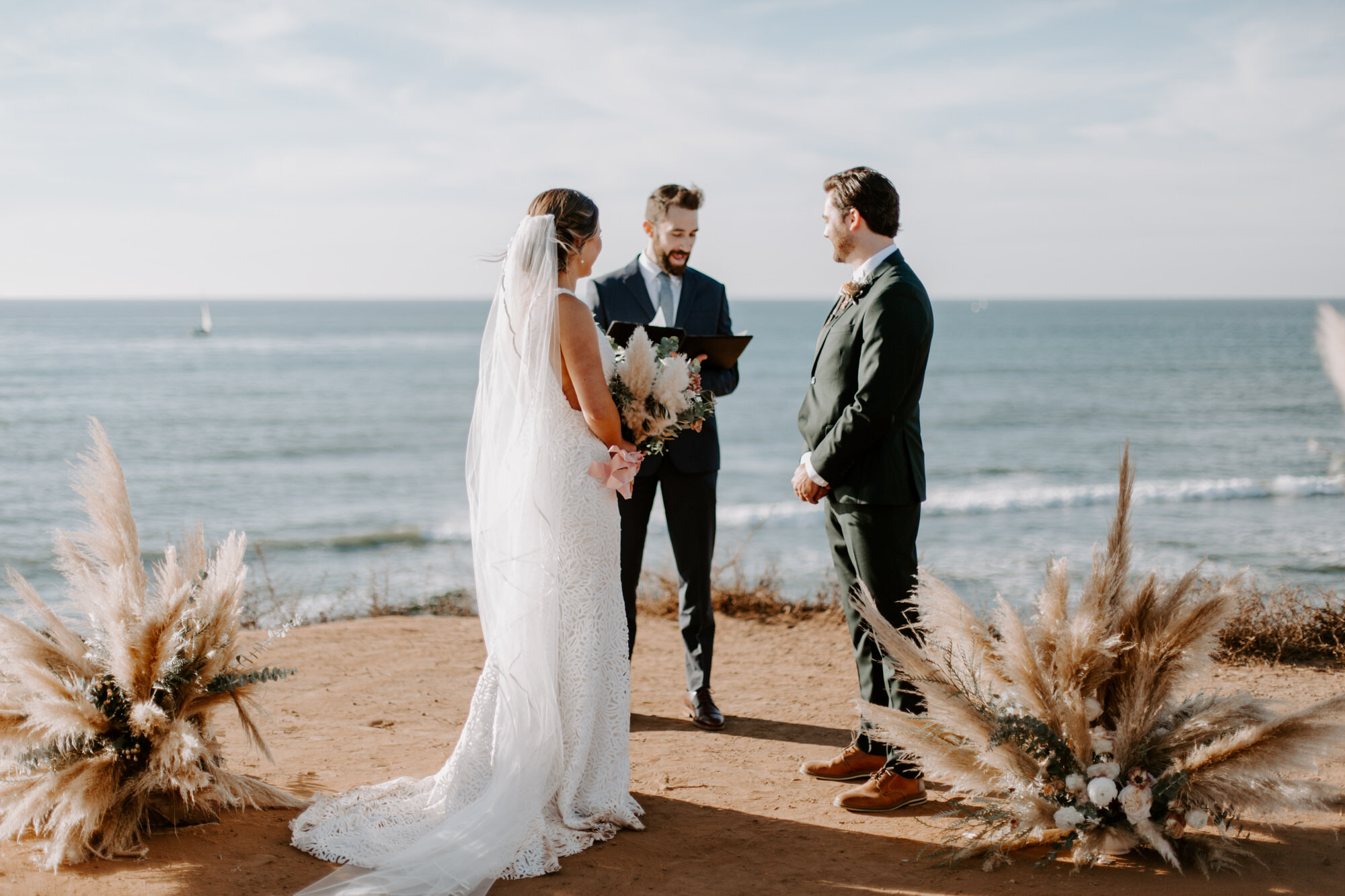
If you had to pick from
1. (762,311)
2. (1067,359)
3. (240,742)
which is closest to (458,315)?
(762,311)

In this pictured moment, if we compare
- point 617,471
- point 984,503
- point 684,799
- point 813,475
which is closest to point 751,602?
point 684,799

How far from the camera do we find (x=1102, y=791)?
3059mm

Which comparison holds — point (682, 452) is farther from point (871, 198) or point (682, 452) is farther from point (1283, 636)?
point (1283, 636)

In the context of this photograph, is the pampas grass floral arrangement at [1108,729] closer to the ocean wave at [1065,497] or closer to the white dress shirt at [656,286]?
the white dress shirt at [656,286]

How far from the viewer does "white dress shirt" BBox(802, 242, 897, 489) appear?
3826 mm

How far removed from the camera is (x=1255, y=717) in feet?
10.3

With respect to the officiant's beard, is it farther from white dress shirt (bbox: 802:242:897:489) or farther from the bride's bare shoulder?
the bride's bare shoulder

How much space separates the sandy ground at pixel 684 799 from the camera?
124 inches

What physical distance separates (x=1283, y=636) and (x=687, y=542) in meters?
3.94

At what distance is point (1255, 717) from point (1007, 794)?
2.88 ft

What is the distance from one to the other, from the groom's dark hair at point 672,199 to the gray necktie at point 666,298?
1.08ft

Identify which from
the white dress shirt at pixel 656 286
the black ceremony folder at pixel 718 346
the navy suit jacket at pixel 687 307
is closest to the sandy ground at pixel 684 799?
the navy suit jacket at pixel 687 307

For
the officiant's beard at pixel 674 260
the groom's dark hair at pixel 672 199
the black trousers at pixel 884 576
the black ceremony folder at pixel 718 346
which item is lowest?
the black trousers at pixel 884 576

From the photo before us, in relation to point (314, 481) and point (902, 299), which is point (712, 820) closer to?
point (902, 299)
